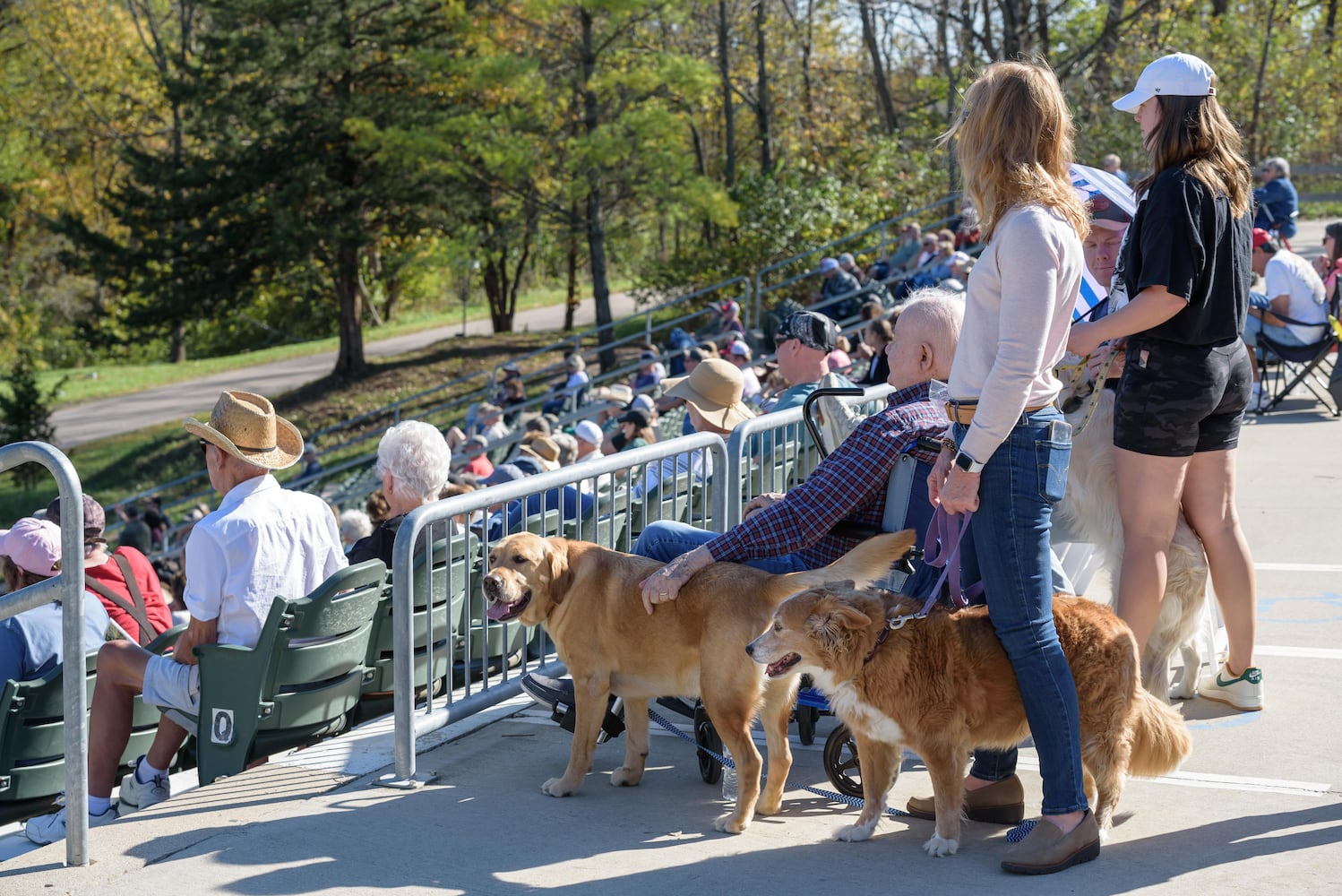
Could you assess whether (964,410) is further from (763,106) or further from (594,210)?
(763,106)

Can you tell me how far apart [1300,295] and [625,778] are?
9159 millimetres

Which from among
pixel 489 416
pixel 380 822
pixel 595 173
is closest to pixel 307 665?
pixel 380 822

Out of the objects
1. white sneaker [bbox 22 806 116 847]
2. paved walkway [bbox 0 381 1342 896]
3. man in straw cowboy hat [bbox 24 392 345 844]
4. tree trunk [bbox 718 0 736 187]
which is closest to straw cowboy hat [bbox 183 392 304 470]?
man in straw cowboy hat [bbox 24 392 345 844]

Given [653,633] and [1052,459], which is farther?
[653,633]

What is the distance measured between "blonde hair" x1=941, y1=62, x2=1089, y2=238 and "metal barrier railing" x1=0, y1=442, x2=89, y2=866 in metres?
2.55

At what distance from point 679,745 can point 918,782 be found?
2.98ft

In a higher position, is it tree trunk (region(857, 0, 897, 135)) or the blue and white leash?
tree trunk (region(857, 0, 897, 135))

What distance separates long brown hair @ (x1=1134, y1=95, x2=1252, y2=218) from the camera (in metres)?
4.27

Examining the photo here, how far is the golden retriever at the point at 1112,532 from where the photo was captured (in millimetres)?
4762

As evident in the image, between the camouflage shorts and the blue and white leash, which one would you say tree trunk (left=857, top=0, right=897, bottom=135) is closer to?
the camouflage shorts

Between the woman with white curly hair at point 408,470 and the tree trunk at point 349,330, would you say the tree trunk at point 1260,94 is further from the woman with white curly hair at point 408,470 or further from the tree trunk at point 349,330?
the woman with white curly hair at point 408,470

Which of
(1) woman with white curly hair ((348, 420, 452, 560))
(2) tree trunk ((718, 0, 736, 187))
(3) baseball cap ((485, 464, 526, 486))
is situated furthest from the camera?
(2) tree trunk ((718, 0, 736, 187))


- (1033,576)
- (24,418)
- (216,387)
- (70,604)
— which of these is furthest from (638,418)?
(216,387)

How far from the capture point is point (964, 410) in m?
3.57
